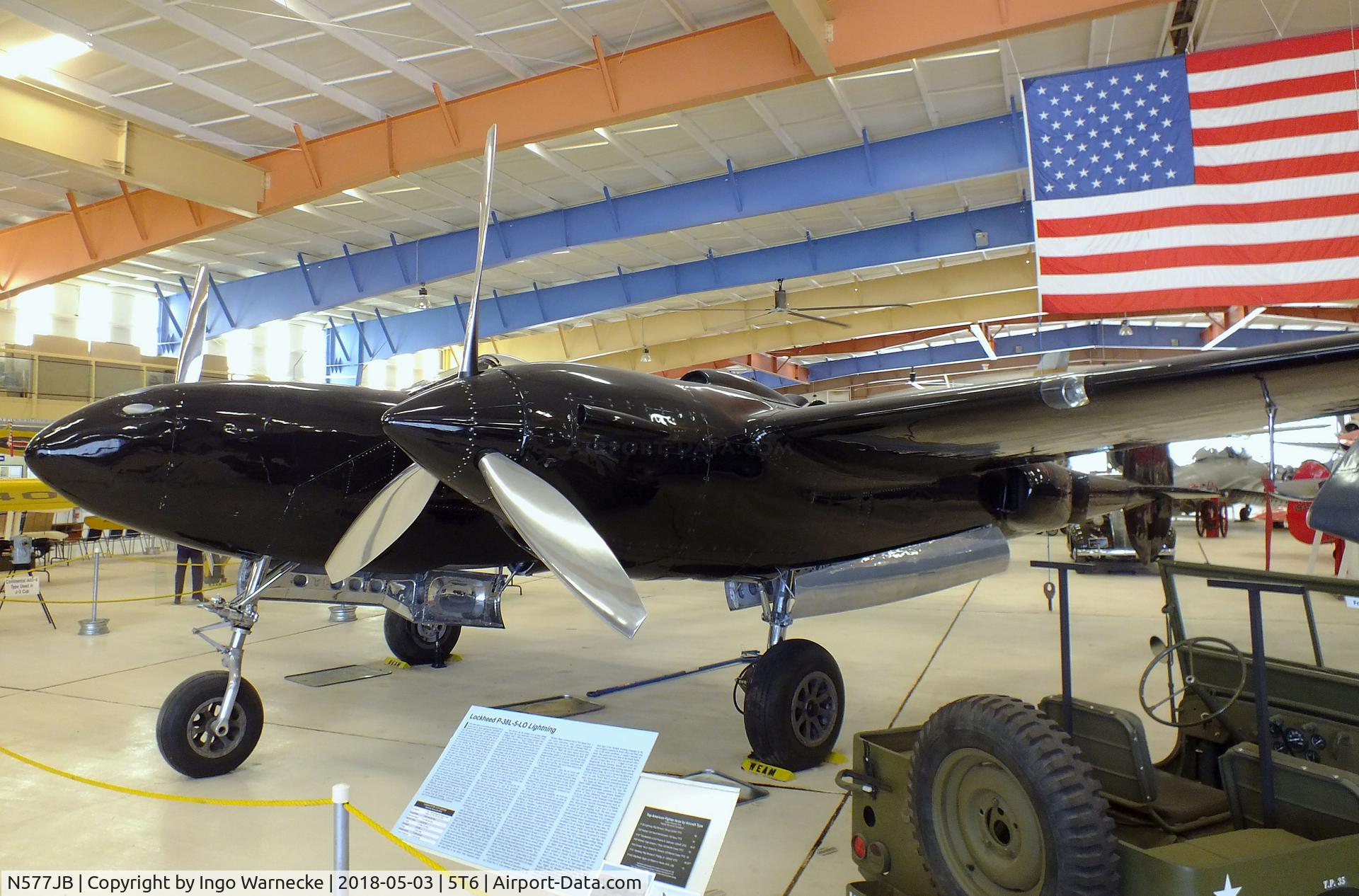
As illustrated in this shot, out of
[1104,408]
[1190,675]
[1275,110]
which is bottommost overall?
[1190,675]

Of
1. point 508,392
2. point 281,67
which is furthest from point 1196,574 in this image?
point 281,67

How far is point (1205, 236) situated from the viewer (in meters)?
7.10

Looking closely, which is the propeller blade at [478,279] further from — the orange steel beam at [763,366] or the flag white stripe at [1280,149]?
the orange steel beam at [763,366]

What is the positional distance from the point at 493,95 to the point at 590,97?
4.39 feet

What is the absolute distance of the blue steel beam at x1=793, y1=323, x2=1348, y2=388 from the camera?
2684cm

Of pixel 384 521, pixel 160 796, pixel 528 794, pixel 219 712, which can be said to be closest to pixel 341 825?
pixel 528 794

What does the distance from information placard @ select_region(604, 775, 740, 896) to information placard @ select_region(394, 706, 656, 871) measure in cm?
7

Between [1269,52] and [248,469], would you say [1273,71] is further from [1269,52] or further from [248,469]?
[248,469]

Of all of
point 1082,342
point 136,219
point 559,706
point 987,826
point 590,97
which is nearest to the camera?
point 987,826

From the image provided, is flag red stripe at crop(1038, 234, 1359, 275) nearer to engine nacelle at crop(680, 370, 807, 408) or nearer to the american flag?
the american flag

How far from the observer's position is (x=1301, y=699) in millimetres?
3184

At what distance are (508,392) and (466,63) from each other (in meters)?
7.10

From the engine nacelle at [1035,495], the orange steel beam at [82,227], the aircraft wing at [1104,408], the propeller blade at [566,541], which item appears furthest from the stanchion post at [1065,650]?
the orange steel beam at [82,227]

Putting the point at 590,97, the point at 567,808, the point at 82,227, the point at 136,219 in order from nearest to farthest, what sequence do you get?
the point at 567,808 < the point at 590,97 < the point at 136,219 < the point at 82,227
